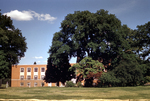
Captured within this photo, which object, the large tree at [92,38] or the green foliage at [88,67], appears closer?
the green foliage at [88,67]

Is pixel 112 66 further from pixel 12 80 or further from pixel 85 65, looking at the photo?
pixel 12 80

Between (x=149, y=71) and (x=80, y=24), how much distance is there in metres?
21.2

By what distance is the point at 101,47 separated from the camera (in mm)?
46531

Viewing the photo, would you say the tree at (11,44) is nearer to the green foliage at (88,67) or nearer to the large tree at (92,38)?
the large tree at (92,38)

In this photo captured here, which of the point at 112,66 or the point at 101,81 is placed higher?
the point at 112,66

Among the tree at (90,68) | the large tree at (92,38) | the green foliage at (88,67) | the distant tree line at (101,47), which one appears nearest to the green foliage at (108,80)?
the distant tree line at (101,47)

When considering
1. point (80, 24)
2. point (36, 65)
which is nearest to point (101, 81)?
point (80, 24)

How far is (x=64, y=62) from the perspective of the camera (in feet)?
189

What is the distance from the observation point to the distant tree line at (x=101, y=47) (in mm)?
43625

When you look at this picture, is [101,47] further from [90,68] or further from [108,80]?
[108,80]

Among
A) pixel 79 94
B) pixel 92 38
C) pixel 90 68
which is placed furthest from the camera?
pixel 92 38

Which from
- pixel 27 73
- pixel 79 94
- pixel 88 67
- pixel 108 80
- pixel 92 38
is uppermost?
pixel 92 38

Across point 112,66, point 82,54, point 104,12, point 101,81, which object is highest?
point 104,12

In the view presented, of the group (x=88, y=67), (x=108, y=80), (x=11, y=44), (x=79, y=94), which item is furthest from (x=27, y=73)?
(x=79, y=94)
